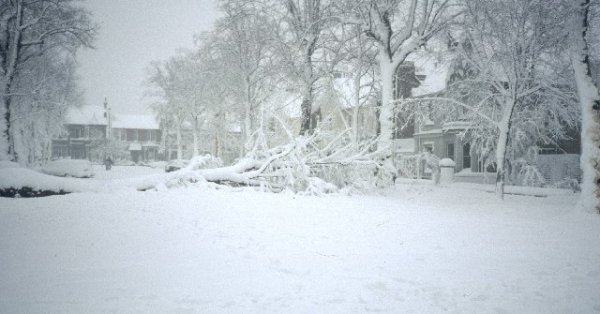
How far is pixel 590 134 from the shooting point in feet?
27.9

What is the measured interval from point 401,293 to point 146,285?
8.67ft

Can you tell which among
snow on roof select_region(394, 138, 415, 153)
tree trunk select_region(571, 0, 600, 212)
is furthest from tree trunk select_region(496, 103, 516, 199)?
snow on roof select_region(394, 138, 415, 153)

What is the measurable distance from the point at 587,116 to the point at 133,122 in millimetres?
75605

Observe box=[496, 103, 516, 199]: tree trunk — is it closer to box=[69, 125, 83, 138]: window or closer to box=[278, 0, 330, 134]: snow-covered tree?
box=[278, 0, 330, 134]: snow-covered tree

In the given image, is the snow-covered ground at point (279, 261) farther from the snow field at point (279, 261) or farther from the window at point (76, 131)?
the window at point (76, 131)

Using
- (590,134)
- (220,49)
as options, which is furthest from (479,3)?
(220,49)

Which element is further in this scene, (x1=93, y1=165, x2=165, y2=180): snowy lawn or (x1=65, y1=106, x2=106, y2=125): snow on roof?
(x1=65, y1=106, x2=106, y2=125): snow on roof

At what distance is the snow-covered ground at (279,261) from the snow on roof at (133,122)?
68.5m

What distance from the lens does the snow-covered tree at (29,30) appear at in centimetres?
1621

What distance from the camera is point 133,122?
70.7m

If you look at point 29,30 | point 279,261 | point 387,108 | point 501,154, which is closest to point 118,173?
point 29,30

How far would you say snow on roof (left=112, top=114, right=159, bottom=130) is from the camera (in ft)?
229

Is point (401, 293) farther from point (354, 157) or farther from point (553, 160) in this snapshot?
point (553, 160)

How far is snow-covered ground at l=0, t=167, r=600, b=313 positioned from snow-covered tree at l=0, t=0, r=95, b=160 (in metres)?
12.7
